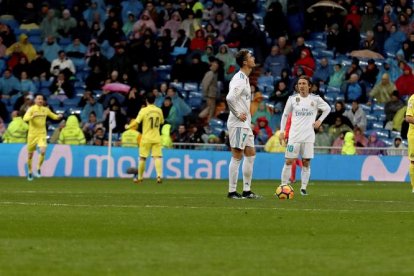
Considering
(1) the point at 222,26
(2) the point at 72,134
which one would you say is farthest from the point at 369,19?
(2) the point at 72,134

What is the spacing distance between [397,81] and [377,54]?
144 cm

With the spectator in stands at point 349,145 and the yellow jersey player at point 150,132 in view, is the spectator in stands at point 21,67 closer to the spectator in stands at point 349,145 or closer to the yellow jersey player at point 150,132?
the yellow jersey player at point 150,132

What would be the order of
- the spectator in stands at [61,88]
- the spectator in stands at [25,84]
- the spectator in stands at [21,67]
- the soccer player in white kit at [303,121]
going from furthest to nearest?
the spectator in stands at [21,67]
the spectator in stands at [61,88]
the spectator in stands at [25,84]
the soccer player in white kit at [303,121]

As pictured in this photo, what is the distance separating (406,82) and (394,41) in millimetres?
2411

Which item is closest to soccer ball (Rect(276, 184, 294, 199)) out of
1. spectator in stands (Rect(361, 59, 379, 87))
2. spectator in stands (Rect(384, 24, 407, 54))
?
spectator in stands (Rect(361, 59, 379, 87))

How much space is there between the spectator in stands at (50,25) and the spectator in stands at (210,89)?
22.0 feet

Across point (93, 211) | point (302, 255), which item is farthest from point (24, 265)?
point (93, 211)

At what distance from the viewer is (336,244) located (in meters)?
12.3

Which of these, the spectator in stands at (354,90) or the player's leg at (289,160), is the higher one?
the spectator in stands at (354,90)

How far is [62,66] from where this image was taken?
41.2 metres

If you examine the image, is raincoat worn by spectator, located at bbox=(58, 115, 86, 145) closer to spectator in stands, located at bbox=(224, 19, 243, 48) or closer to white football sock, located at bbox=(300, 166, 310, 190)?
spectator in stands, located at bbox=(224, 19, 243, 48)

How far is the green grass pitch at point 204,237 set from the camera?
10398 millimetres

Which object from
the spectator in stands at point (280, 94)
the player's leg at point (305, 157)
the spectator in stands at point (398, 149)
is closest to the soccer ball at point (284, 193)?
the player's leg at point (305, 157)

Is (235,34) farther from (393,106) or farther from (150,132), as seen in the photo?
(150,132)
